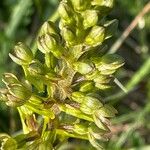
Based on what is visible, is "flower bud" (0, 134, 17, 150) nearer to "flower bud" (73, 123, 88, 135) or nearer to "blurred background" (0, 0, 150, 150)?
"flower bud" (73, 123, 88, 135)

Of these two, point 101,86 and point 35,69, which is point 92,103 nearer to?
point 101,86

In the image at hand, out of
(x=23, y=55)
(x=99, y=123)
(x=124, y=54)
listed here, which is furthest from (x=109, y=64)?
(x=124, y=54)

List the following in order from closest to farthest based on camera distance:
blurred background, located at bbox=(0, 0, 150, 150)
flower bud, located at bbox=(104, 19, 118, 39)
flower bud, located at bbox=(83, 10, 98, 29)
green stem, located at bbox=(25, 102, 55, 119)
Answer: flower bud, located at bbox=(83, 10, 98, 29), flower bud, located at bbox=(104, 19, 118, 39), green stem, located at bbox=(25, 102, 55, 119), blurred background, located at bbox=(0, 0, 150, 150)

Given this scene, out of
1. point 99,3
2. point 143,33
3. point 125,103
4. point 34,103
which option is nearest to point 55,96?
point 34,103

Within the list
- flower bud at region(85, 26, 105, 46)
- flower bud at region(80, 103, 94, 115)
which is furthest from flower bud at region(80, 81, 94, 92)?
flower bud at region(85, 26, 105, 46)

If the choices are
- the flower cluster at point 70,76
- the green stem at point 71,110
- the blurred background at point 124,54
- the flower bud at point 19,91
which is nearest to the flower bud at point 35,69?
the flower cluster at point 70,76

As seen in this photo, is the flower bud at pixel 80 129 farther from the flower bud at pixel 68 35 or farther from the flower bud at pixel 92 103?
the flower bud at pixel 68 35
